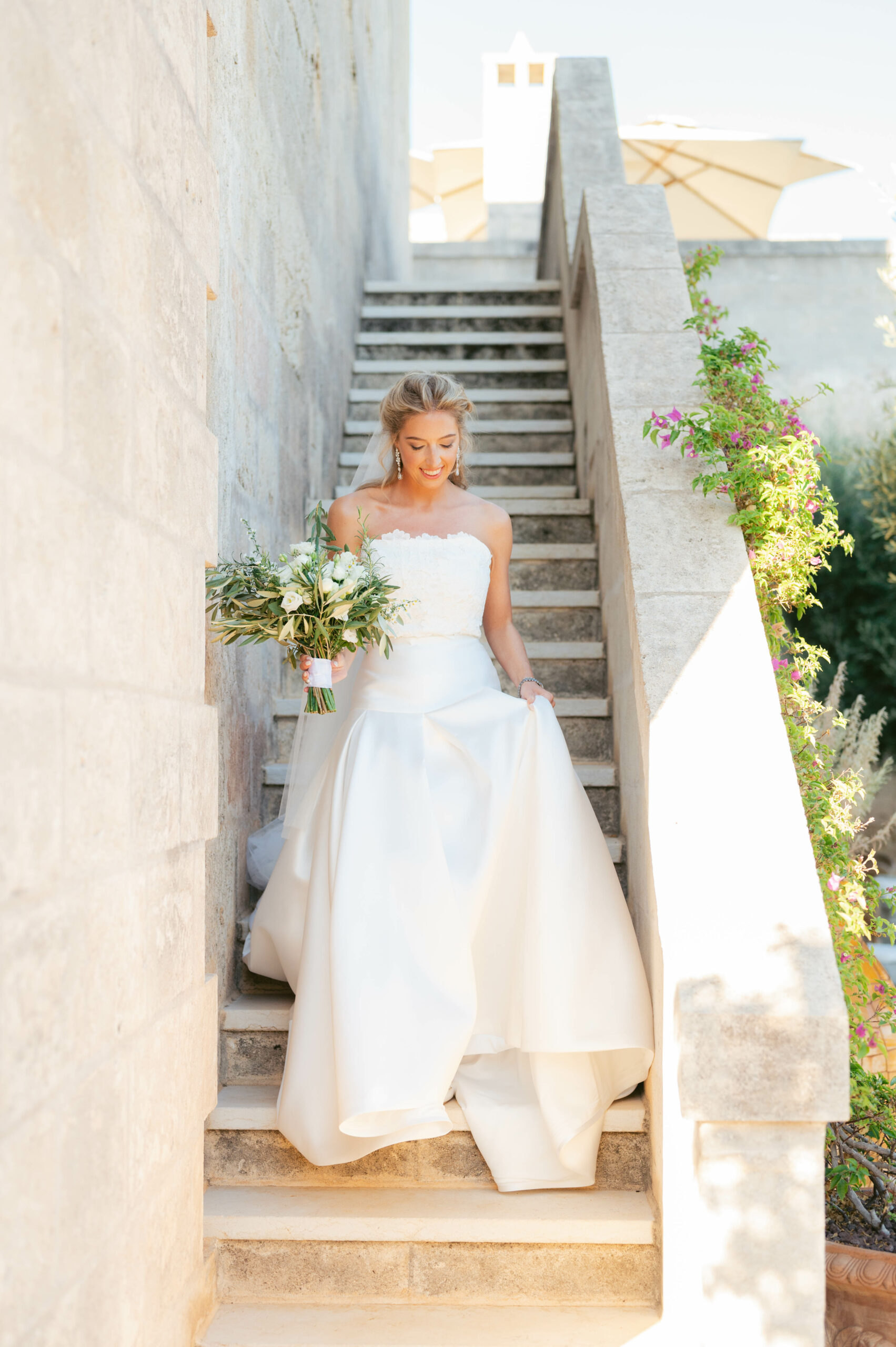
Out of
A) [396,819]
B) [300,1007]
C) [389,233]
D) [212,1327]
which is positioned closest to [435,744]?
[396,819]

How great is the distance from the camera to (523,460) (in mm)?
5547

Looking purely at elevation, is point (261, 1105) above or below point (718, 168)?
below

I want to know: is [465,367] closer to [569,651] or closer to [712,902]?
[569,651]

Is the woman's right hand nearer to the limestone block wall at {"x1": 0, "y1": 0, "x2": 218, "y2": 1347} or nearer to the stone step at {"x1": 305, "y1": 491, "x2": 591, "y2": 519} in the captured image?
the limestone block wall at {"x1": 0, "y1": 0, "x2": 218, "y2": 1347}

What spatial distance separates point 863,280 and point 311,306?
5.85 metres

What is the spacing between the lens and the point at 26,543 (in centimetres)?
146

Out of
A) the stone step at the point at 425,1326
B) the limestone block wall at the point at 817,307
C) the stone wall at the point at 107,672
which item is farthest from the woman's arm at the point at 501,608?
the limestone block wall at the point at 817,307

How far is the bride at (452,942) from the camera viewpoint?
8.37 feet

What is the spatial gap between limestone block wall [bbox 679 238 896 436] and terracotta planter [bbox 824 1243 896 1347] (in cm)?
741

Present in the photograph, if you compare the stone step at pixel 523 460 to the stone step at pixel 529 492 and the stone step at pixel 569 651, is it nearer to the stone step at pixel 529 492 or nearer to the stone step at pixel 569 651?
the stone step at pixel 529 492

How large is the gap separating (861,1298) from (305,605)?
7.19 ft

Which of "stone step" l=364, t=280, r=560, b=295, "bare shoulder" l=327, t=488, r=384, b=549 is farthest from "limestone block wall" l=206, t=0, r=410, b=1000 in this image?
"stone step" l=364, t=280, r=560, b=295

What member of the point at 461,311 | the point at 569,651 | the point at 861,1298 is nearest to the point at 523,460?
the point at 569,651

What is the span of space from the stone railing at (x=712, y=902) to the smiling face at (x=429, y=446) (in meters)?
0.51
